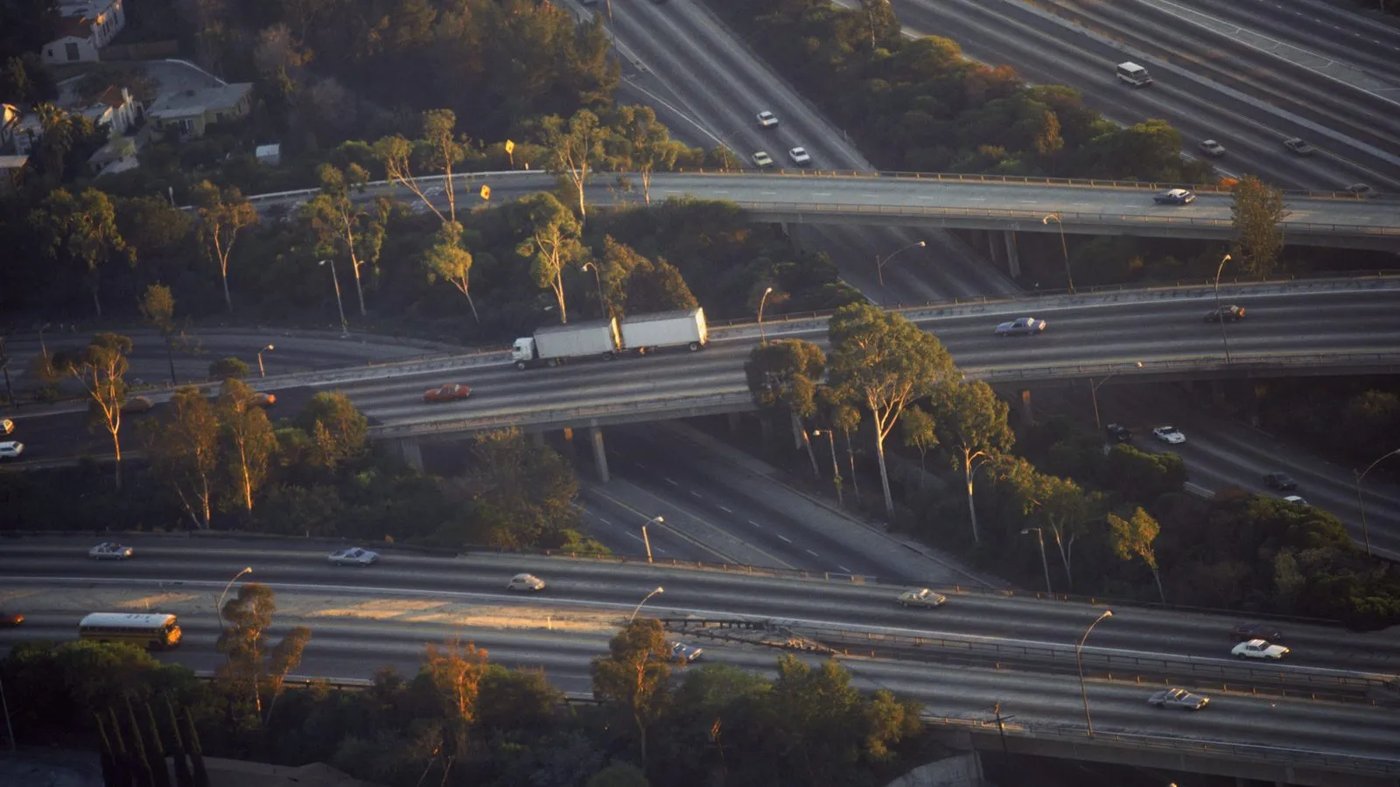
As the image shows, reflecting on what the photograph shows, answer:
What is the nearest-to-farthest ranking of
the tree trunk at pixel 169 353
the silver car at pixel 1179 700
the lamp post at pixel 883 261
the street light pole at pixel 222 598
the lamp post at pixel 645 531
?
the silver car at pixel 1179 700 < the street light pole at pixel 222 598 < the lamp post at pixel 645 531 < the lamp post at pixel 883 261 < the tree trunk at pixel 169 353

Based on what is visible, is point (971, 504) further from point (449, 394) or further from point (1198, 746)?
point (449, 394)

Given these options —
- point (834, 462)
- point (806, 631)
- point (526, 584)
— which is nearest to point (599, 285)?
point (834, 462)

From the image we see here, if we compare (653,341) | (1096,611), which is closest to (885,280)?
(653,341)

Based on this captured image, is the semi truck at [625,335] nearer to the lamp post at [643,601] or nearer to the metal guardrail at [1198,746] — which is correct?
the lamp post at [643,601]

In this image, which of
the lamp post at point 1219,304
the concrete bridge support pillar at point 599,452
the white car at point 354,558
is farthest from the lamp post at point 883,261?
the white car at point 354,558

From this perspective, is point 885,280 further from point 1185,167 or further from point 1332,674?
point 1332,674
